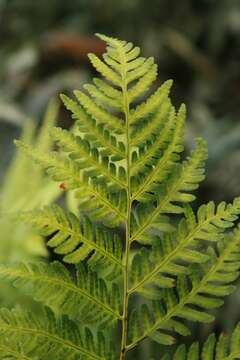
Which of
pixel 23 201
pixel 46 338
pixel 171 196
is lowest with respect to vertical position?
pixel 46 338

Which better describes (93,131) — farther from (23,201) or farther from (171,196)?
(23,201)

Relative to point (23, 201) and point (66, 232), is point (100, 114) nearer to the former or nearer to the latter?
point (66, 232)

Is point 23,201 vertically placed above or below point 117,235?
above

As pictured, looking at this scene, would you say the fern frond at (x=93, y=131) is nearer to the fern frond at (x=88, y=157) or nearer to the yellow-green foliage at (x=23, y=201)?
the fern frond at (x=88, y=157)

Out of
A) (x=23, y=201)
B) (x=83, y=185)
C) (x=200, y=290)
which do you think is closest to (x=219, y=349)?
(x=200, y=290)

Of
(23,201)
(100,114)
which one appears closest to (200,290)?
(100,114)

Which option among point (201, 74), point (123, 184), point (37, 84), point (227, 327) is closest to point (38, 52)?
point (37, 84)

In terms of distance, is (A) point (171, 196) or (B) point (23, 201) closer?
(A) point (171, 196)
